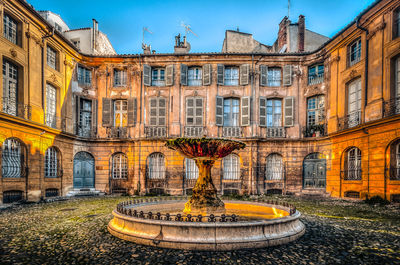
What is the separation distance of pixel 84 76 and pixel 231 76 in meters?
10.4

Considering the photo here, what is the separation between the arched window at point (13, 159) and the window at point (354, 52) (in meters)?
18.2

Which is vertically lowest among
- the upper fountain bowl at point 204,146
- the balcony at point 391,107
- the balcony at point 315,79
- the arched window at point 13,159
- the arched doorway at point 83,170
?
the arched doorway at point 83,170

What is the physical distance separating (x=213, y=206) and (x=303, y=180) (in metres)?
11.8

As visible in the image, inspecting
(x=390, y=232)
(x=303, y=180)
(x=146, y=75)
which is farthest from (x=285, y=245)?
(x=146, y=75)

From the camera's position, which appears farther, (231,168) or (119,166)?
(119,166)

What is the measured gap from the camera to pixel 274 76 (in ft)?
59.5

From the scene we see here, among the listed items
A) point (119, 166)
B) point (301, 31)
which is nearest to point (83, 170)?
point (119, 166)

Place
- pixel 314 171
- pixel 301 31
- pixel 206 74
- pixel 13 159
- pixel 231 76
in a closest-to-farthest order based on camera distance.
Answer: pixel 13 159 → pixel 314 171 → pixel 206 74 → pixel 231 76 → pixel 301 31

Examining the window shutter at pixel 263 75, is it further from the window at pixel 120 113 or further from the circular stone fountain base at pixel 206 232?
the circular stone fountain base at pixel 206 232

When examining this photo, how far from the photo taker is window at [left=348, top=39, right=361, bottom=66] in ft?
46.3

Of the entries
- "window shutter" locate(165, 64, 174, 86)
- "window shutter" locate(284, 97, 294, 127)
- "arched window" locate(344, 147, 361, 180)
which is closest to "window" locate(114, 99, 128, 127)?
"window shutter" locate(165, 64, 174, 86)

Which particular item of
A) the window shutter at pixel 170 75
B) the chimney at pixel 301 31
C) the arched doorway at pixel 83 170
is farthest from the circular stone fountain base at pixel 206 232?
the chimney at pixel 301 31

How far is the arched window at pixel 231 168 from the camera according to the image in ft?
56.5

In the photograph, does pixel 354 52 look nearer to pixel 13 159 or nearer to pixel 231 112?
pixel 231 112
